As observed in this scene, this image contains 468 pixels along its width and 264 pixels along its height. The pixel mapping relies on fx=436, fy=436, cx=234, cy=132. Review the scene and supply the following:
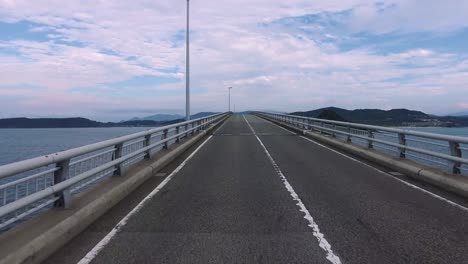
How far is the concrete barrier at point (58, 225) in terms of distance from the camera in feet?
16.2

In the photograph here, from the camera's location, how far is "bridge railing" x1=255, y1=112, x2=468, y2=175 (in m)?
10.3

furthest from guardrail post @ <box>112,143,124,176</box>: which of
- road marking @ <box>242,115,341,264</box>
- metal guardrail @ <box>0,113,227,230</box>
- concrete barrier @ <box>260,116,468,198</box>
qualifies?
concrete barrier @ <box>260,116,468,198</box>

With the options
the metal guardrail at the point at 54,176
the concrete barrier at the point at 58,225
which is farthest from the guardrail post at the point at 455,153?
the metal guardrail at the point at 54,176

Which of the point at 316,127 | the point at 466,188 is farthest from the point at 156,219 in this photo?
the point at 316,127

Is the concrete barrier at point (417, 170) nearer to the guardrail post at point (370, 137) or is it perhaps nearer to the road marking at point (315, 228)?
the guardrail post at point (370, 137)

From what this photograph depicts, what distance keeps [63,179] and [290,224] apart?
359 centimetres

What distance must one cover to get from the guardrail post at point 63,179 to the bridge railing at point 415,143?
26.7ft

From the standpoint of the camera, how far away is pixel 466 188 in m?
8.98

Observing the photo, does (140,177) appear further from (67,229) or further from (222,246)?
(222,246)

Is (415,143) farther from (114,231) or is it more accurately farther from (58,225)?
(58,225)

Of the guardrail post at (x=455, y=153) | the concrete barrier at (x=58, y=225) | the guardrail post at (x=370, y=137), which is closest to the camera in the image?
the concrete barrier at (x=58, y=225)

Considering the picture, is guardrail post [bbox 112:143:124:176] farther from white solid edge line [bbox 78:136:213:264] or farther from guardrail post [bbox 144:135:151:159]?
guardrail post [bbox 144:135:151:159]

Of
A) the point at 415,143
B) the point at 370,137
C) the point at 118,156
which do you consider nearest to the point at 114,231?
→ the point at 118,156

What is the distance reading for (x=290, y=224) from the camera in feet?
22.2
